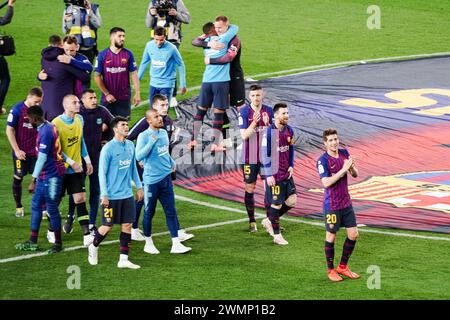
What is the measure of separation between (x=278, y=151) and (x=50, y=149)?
3002 millimetres

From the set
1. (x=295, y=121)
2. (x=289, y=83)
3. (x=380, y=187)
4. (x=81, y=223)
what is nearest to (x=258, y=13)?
(x=289, y=83)

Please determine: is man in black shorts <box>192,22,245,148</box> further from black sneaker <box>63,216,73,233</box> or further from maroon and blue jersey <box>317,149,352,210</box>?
maroon and blue jersey <box>317,149,352,210</box>

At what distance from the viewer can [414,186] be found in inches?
664

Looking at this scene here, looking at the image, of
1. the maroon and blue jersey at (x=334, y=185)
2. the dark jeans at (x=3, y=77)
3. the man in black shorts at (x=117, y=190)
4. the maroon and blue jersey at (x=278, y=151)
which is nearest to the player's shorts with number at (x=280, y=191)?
the maroon and blue jersey at (x=278, y=151)

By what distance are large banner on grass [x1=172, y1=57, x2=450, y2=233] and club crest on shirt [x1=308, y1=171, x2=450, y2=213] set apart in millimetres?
15

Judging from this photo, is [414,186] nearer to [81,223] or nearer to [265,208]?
[265,208]

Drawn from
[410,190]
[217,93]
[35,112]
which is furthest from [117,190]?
[217,93]

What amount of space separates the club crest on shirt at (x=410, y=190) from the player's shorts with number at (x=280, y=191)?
6.96ft

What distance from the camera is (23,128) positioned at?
15.4 m

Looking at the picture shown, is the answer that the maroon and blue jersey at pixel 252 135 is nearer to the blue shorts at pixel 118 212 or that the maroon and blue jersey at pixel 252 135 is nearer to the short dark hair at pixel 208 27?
the blue shorts at pixel 118 212

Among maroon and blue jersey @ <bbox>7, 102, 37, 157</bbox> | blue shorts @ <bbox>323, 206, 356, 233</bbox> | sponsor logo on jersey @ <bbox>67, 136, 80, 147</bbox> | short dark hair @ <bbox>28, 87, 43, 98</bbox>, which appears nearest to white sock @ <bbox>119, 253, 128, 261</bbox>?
sponsor logo on jersey @ <bbox>67, 136, 80, 147</bbox>

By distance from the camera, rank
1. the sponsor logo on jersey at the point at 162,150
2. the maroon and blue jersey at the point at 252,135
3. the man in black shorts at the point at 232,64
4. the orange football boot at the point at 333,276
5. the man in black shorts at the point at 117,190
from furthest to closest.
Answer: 1. the man in black shorts at the point at 232,64
2. the maroon and blue jersey at the point at 252,135
3. the sponsor logo on jersey at the point at 162,150
4. the man in black shorts at the point at 117,190
5. the orange football boot at the point at 333,276

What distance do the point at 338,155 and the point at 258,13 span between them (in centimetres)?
2095

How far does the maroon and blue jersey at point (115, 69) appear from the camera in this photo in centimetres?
1744
